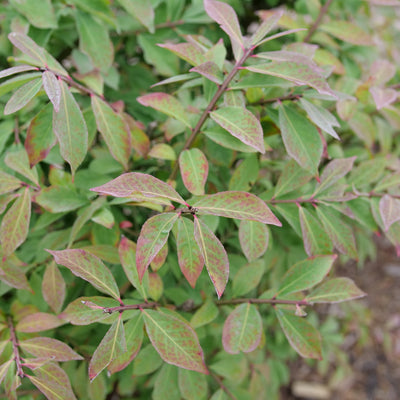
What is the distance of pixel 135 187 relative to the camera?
2.04ft

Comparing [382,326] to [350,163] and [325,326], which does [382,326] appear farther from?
[350,163]

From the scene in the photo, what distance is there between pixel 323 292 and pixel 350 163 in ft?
0.88

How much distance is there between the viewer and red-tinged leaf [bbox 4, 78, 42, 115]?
2.20 ft

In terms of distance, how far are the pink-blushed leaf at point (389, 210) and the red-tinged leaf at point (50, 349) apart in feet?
2.04

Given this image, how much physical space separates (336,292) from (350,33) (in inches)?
27.7

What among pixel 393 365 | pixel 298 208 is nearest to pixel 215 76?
pixel 298 208

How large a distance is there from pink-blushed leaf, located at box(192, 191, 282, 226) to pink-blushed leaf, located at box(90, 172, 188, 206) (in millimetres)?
46

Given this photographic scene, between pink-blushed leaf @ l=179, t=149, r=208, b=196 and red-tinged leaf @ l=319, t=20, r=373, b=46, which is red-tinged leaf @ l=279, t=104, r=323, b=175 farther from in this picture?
red-tinged leaf @ l=319, t=20, r=373, b=46

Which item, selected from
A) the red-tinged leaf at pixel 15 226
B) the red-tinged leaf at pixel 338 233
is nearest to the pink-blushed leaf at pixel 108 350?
the red-tinged leaf at pixel 15 226

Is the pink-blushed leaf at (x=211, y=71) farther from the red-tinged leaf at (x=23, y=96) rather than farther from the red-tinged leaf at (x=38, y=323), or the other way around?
the red-tinged leaf at (x=38, y=323)

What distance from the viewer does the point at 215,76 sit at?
761mm

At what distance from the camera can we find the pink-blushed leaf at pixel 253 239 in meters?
0.82

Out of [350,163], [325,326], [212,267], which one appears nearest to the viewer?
[212,267]

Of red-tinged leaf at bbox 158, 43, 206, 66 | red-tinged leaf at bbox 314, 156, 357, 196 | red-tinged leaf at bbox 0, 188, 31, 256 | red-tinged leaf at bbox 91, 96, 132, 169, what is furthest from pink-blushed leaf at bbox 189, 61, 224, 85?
red-tinged leaf at bbox 0, 188, 31, 256
